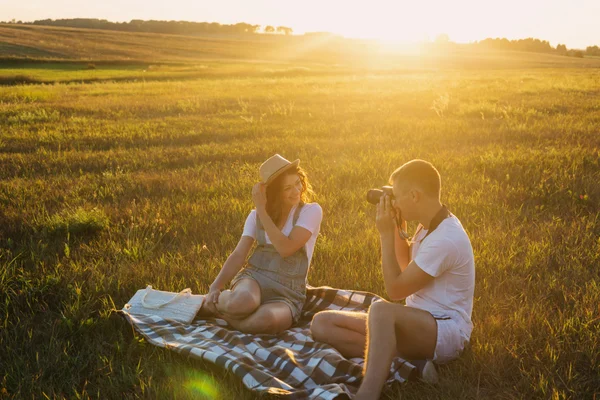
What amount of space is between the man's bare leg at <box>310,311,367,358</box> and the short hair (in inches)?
41.6

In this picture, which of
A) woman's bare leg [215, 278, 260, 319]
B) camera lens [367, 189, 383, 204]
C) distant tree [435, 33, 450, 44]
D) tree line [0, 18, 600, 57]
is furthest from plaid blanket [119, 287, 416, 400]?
distant tree [435, 33, 450, 44]

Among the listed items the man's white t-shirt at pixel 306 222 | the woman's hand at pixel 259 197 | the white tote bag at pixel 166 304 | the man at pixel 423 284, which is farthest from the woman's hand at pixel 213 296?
the man at pixel 423 284

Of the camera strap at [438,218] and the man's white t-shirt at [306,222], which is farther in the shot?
the man's white t-shirt at [306,222]

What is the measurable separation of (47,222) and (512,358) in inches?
213

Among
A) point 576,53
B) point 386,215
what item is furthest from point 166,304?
point 576,53

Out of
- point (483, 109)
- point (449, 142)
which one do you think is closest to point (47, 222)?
point (449, 142)

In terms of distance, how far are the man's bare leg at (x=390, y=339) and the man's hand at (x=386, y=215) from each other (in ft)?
1.75

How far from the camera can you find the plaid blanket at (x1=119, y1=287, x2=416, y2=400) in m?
3.41

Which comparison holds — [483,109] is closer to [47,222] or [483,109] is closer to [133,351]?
[47,222]

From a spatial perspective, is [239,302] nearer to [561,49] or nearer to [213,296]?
[213,296]

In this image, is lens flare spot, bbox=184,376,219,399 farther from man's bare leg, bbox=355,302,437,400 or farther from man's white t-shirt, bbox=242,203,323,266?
man's white t-shirt, bbox=242,203,323,266

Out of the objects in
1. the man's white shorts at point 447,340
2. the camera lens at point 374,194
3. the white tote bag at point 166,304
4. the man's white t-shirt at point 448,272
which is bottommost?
the white tote bag at point 166,304

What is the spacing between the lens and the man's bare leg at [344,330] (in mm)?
3891

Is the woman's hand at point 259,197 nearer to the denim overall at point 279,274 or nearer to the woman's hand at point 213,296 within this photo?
Answer: the denim overall at point 279,274
